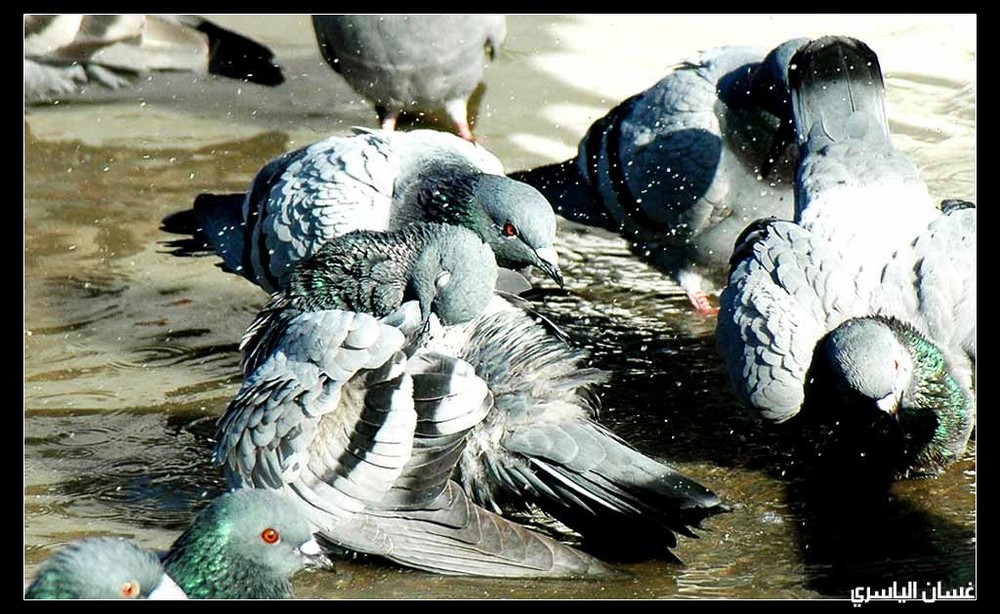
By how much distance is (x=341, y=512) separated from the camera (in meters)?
4.39

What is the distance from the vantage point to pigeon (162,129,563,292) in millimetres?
5551

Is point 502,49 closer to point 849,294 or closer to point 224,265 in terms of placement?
point 224,265

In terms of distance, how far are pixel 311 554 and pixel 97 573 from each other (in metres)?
0.57

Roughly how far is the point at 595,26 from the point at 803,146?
417cm

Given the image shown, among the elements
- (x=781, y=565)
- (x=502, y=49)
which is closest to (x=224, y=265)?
(x=781, y=565)

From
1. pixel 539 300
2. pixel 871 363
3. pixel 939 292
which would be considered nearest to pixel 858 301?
pixel 939 292

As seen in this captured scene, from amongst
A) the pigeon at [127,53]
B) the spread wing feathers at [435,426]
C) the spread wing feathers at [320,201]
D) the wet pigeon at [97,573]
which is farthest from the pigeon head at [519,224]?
the pigeon at [127,53]

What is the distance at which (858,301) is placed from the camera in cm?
508

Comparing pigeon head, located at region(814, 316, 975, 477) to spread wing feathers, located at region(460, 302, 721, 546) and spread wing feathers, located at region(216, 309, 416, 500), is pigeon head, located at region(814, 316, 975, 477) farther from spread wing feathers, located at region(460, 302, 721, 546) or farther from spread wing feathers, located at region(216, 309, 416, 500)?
spread wing feathers, located at region(216, 309, 416, 500)

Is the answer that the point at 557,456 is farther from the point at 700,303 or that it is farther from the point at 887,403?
the point at 700,303

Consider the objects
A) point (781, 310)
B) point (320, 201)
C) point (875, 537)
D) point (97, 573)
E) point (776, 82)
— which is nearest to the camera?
point (97, 573)

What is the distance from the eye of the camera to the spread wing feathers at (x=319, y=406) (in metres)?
4.33

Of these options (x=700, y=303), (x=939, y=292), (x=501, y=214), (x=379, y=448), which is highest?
(x=501, y=214)

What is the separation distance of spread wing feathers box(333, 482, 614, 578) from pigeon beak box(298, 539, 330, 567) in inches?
22.8
